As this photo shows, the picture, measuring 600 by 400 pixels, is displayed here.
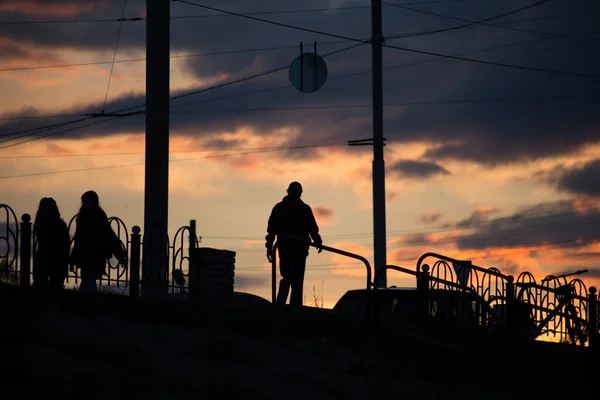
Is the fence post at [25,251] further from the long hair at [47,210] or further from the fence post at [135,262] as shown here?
the fence post at [135,262]

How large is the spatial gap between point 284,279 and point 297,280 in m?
0.22

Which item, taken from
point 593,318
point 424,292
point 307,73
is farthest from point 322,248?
point 307,73

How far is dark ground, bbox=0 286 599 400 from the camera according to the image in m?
11.0

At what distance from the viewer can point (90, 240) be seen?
1814 cm

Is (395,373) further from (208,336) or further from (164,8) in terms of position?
(164,8)

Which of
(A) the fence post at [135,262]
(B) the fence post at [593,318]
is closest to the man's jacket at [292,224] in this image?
(A) the fence post at [135,262]

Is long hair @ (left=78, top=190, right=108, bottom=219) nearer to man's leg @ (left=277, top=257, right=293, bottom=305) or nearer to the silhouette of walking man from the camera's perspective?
the silhouette of walking man

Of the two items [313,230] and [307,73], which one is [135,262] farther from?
[307,73]

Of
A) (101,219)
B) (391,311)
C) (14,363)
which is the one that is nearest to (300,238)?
(391,311)

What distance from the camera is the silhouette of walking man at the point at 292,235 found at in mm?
18359

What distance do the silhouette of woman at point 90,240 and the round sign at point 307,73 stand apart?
10.9 metres

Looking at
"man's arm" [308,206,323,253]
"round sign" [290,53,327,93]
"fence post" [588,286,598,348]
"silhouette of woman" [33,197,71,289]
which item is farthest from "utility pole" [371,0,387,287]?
"silhouette of woman" [33,197,71,289]

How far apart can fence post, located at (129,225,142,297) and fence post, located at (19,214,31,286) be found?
154 centimetres

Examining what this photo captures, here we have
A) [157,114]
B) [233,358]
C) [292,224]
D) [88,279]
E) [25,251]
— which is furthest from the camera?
[292,224]
